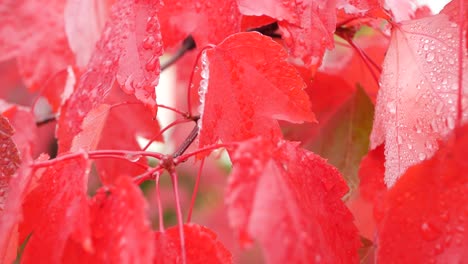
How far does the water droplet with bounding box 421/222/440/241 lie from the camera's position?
0.44 metres

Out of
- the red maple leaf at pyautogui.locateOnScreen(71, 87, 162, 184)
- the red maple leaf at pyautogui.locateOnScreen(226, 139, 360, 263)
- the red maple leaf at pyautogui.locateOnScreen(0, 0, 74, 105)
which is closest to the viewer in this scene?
the red maple leaf at pyautogui.locateOnScreen(226, 139, 360, 263)

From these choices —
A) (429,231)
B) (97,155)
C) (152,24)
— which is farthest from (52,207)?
(429,231)

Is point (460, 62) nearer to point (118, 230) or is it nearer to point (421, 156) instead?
point (421, 156)

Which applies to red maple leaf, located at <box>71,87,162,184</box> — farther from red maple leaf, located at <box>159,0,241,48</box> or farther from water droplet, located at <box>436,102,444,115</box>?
water droplet, located at <box>436,102,444,115</box>

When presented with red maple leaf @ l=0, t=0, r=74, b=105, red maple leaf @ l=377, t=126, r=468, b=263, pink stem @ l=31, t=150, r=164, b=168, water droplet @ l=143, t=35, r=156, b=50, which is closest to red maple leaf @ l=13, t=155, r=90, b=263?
pink stem @ l=31, t=150, r=164, b=168

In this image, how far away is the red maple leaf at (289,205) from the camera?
0.37 m

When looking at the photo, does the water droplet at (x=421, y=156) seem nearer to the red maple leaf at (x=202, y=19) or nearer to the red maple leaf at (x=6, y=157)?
the red maple leaf at (x=202, y=19)

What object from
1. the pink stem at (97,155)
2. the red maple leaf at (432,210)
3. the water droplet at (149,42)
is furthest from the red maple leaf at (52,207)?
the red maple leaf at (432,210)

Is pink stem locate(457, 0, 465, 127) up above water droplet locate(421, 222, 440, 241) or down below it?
above

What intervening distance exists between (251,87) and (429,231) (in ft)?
0.58

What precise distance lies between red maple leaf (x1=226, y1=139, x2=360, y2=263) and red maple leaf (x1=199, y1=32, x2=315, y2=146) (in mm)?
47

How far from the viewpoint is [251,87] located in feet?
1.68

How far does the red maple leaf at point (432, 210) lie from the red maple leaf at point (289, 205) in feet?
0.15

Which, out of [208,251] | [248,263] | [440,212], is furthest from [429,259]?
[248,263]
